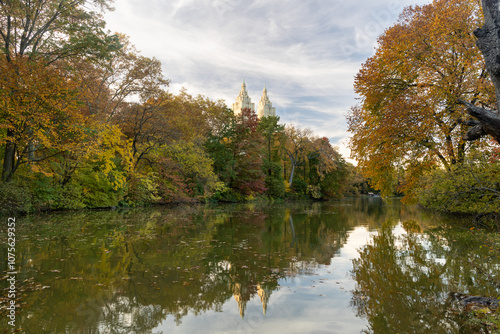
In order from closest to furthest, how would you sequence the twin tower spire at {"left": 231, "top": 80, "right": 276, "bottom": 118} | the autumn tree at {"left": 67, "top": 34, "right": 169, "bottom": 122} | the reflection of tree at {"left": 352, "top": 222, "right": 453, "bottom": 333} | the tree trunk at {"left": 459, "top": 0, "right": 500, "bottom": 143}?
the tree trunk at {"left": 459, "top": 0, "right": 500, "bottom": 143} < the reflection of tree at {"left": 352, "top": 222, "right": 453, "bottom": 333} < the autumn tree at {"left": 67, "top": 34, "right": 169, "bottom": 122} < the twin tower spire at {"left": 231, "top": 80, "right": 276, "bottom": 118}

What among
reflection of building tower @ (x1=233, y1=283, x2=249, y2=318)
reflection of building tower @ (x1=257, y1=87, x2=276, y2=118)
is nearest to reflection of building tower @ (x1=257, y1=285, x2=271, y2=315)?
reflection of building tower @ (x1=233, y1=283, x2=249, y2=318)

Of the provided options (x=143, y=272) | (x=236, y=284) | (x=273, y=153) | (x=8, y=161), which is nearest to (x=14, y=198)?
(x=8, y=161)

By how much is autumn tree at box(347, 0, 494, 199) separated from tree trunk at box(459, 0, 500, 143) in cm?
675

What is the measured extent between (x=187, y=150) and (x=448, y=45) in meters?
20.1

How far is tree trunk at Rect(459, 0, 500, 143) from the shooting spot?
10.7 feet

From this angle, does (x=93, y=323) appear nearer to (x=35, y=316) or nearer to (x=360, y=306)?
(x=35, y=316)

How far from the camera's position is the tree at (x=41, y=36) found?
12.3 m

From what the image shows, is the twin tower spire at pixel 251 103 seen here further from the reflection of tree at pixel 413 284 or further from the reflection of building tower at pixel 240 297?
the reflection of building tower at pixel 240 297

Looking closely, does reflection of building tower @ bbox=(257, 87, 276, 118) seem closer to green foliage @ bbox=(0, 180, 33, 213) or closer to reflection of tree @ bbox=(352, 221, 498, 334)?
green foliage @ bbox=(0, 180, 33, 213)

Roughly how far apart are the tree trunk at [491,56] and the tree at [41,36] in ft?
47.5

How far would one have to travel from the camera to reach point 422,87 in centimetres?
1136

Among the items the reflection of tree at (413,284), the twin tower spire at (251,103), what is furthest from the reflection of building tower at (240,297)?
the twin tower spire at (251,103)

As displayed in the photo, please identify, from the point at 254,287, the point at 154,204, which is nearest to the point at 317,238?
the point at 254,287

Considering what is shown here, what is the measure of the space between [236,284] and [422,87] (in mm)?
11209
